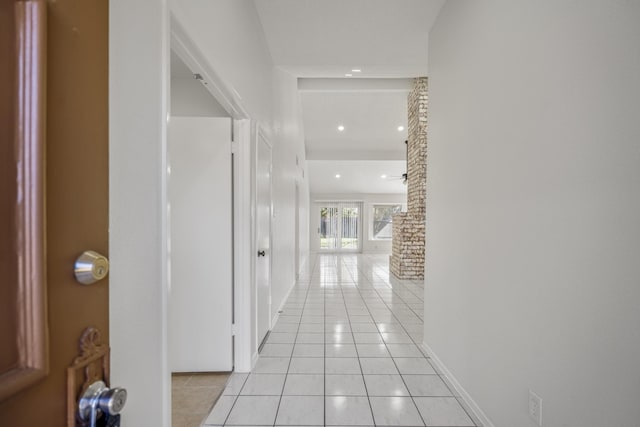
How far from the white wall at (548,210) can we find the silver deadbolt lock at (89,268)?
144 cm

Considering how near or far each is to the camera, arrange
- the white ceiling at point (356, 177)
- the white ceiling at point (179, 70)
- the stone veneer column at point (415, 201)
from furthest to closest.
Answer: the white ceiling at point (356, 177), the stone veneer column at point (415, 201), the white ceiling at point (179, 70)

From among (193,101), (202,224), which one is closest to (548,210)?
(202,224)

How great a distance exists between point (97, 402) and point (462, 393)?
225 centimetres

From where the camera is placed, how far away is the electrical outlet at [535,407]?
1.40 m

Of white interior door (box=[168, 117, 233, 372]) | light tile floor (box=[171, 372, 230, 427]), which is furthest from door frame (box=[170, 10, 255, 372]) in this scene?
light tile floor (box=[171, 372, 230, 427])

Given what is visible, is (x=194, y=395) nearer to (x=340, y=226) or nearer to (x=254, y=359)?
(x=254, y=359)

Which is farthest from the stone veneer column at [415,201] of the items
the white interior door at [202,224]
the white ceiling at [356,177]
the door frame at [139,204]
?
the door frame at [139,204]

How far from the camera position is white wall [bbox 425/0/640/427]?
104 centimetres

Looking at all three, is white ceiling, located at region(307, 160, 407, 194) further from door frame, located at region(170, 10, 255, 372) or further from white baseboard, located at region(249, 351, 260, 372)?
white baseboard, located at region(249, 351, 260, 372)

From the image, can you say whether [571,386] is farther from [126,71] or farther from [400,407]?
[126,71]

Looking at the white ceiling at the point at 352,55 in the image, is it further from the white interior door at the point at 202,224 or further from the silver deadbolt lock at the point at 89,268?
the silver deadbolt lock at the point at 89,268

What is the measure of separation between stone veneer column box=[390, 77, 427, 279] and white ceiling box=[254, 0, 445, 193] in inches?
14.4

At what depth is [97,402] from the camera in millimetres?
519

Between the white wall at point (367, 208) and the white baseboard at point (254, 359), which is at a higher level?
the white wall at point (367, 208)
